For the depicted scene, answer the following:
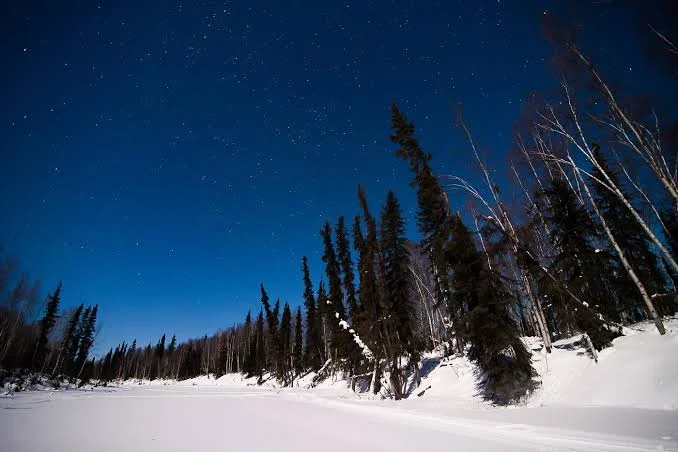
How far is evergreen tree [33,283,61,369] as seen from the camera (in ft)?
163

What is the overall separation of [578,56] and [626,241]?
1888 centimetres

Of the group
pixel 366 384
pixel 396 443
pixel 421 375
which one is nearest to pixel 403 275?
pixel 421 375

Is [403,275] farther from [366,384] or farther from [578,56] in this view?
[578,56]

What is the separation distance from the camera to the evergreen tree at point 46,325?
49.6 metres

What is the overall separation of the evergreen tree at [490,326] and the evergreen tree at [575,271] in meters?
2.00

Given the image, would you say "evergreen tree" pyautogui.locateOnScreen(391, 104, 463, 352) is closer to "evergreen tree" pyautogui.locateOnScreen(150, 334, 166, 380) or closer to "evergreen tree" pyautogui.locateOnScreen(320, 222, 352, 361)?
"evergreen tree" pyautogui.locateOnScreen(320, 222, 352, 361)

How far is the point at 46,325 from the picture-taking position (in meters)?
51.8

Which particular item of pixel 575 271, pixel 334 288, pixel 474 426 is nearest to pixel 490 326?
pixel 474 426

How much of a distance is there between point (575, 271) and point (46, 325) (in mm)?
75592

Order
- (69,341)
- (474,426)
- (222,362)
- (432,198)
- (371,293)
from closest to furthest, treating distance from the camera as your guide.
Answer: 1. (474,426)
2. (432,198)
3. (371,293)
4. (69,341)
5. (222,362)

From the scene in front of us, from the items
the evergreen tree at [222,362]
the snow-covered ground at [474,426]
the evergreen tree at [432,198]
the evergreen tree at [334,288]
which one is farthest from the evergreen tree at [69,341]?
the evergreen tree at [432,198]

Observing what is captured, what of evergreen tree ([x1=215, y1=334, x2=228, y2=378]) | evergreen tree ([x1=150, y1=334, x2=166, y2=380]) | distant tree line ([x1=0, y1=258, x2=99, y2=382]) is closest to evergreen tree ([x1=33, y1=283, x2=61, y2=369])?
distant tree line ([x1=0, y1=258, x2=99, y2=382])

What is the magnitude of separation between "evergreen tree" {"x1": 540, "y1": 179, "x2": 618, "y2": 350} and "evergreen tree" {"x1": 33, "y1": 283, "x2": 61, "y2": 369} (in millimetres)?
71730

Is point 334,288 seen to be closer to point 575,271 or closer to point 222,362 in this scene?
point 575,271
